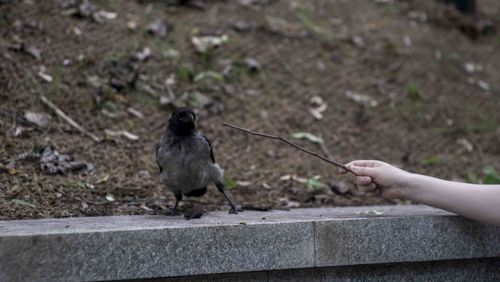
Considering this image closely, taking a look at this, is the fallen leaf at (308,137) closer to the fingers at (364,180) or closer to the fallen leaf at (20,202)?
the fingers at (364,180)

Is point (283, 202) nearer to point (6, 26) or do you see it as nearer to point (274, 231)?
point (274, 231)

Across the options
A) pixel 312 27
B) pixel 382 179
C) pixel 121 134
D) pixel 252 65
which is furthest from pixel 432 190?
pixel 312 27

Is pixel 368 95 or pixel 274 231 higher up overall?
pixel 274 231

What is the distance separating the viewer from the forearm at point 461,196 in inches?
133

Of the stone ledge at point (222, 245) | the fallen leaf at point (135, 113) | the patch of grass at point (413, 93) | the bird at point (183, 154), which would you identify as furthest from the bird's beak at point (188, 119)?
the patch of grass at point (413, 93)

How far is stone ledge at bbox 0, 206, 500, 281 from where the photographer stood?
293 cm

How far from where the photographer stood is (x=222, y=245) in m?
3.28

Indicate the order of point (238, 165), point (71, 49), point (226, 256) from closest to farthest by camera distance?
point (226, 256)
point (238, 165)
point (71, 49)

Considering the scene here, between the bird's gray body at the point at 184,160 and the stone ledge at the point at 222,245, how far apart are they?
2.32ft

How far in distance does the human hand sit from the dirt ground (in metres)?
1.65

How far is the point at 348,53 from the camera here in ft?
28.3

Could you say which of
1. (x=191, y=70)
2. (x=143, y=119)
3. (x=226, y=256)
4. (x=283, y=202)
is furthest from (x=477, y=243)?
(x=191, y=70)

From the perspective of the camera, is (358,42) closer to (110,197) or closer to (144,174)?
(144,174)

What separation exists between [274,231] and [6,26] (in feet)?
15.0
